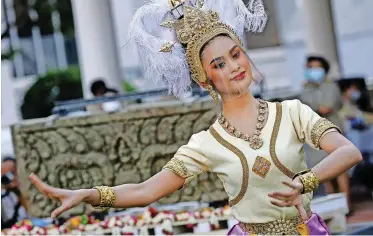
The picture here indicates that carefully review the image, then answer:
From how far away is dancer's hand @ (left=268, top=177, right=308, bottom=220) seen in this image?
14.3 ft

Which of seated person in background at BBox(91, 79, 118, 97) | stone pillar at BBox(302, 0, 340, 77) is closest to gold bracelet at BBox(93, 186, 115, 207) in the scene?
seated person in background at BBox(91, 79, 118, 97)

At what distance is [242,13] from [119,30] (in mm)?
20514

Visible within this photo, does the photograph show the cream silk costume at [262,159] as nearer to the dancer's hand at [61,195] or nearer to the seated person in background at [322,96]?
the dancer's hand at [61,195]

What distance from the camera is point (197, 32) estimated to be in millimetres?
5137

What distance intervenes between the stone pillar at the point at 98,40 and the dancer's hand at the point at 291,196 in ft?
27.5

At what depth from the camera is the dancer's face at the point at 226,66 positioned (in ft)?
16.4

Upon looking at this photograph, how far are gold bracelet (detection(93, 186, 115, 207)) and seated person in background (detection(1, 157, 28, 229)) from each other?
5.50 m

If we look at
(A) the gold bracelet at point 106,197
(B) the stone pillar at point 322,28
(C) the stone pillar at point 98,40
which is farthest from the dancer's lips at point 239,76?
(B) the stone pillar at point 322,28

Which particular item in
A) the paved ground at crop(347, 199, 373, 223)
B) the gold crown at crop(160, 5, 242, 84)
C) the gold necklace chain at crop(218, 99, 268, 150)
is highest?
the gold crown at crop(160, 5, 242, 84)

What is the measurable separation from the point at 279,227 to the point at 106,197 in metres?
0.78

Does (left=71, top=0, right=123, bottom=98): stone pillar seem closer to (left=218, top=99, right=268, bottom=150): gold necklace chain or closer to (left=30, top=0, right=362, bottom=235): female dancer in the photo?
(left=30, top=0, right=362, bottom=235): female dancer

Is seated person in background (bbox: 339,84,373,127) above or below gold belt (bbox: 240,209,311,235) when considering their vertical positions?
below

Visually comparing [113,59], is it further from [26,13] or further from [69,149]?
[26,13]

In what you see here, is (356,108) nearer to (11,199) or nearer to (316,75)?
(316,75)
